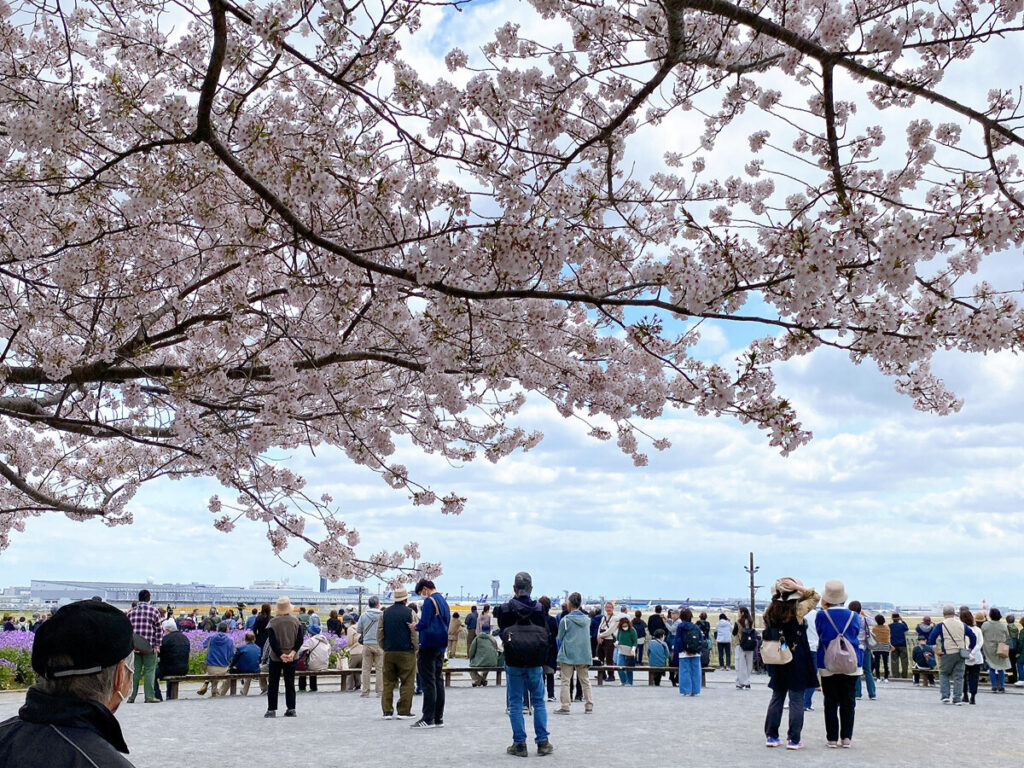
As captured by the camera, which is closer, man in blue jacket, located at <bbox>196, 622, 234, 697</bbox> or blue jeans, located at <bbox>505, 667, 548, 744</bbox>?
blue jeans, located at <bbox>505, 667, 548, 744</bbox>

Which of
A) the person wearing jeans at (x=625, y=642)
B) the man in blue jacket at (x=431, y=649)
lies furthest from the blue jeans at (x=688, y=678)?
the man in blue jacket at (x=431, y=649)

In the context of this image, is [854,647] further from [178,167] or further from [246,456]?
[178,167]

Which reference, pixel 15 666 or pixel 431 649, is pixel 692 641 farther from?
pixel 15 666

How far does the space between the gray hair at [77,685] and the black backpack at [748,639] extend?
1649 centimetres

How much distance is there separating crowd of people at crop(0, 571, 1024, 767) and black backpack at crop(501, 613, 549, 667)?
14mm

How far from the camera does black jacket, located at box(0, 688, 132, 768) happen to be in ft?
7.30

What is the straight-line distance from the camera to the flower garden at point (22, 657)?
16531mm

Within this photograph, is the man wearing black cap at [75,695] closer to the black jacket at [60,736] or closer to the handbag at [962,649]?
the black jacket at [60,736]

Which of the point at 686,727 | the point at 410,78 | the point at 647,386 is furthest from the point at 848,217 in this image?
the point at 686,727

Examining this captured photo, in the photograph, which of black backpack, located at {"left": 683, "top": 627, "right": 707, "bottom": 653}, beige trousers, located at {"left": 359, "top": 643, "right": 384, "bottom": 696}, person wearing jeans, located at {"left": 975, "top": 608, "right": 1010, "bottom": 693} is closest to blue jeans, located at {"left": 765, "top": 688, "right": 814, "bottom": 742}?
black backpack, located at {"left": 683, "top": 627, "right": 707, "bottom": 653}

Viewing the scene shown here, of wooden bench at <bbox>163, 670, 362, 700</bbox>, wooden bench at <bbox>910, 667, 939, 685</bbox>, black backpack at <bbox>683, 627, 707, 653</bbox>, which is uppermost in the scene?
black backpack at <bbox>683, 627, 707, 653</bbox>

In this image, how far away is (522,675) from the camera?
904 cm

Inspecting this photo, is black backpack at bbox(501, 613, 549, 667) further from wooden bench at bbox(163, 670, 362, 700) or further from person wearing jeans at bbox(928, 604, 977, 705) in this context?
person wearing jeans at bbox(928, 604, 977, 705)

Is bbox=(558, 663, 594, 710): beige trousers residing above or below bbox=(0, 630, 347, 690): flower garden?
above
